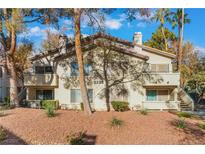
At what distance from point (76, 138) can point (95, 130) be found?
1538 millimetres

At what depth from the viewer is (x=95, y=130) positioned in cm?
1066

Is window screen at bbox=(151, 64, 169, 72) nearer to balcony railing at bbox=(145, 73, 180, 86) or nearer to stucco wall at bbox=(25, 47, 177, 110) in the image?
stucco wall at bbox=(25, 47, 177, 110)

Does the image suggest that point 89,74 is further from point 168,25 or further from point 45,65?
point 168,25

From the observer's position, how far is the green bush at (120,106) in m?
17.6

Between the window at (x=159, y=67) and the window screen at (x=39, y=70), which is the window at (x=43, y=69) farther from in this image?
the window at (x=159, y=67)

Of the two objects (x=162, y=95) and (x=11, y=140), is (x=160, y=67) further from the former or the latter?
(x=11, y=140)

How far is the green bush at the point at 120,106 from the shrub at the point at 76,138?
26.1 feet

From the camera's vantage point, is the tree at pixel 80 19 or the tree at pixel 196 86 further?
the tree at pixel 196 86

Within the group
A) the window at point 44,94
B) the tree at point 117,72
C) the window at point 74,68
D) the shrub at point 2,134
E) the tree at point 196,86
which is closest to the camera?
the shrub at point 2,134

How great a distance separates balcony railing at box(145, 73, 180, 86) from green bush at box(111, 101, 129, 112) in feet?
7.06

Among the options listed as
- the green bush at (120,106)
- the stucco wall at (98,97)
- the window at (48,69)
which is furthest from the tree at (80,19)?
the window at (48,69)

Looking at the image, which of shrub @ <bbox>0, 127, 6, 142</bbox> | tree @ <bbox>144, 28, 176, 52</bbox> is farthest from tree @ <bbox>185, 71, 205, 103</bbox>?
shrub @ <bbox>0, 127, 6, 142</bbox>
